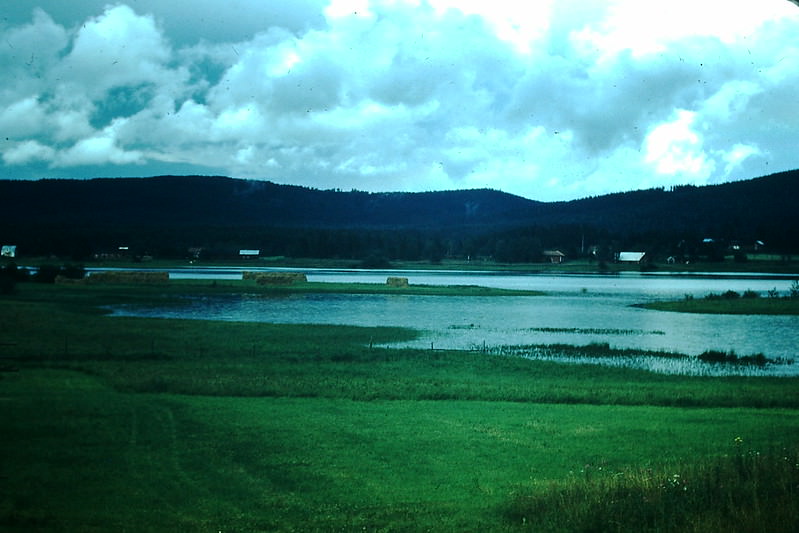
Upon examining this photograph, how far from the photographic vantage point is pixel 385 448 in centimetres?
1761

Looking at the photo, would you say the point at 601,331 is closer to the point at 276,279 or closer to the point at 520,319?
the point at 520,319

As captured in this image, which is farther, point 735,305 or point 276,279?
point 276,279

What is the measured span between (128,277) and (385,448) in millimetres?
95077

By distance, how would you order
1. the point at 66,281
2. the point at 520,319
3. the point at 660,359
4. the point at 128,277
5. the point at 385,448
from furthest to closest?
1. the point at 128,277
2. the point at 66,281
3. the point at 520,319
4. the point at 660,359
5. the point at 385,448

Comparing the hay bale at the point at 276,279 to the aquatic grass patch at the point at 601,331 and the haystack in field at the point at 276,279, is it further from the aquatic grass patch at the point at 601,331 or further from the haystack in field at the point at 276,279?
the aquatic grass patch at the point at 601,331

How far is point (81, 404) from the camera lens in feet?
72.1

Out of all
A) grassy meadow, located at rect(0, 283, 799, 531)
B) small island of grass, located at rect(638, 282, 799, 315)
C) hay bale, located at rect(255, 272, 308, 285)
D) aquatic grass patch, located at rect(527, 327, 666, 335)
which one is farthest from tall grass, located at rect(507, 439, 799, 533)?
hay bale, located at rect(255, 272, 308, 285)

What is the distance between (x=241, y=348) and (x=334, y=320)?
20.5 metres

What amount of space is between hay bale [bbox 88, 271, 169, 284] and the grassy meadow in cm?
7093

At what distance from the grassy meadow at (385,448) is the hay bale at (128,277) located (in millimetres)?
70929

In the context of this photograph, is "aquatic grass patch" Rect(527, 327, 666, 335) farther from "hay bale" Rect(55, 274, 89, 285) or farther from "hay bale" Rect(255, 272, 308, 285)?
"hay bale" Rect(55, 274, 89, 285)

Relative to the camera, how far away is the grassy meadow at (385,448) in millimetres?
12664

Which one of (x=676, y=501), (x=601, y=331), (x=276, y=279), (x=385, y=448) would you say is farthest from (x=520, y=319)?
(x=676, y=501)

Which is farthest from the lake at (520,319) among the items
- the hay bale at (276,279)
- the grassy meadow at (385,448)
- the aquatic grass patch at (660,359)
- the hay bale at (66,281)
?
the hay bale at (66,281)
